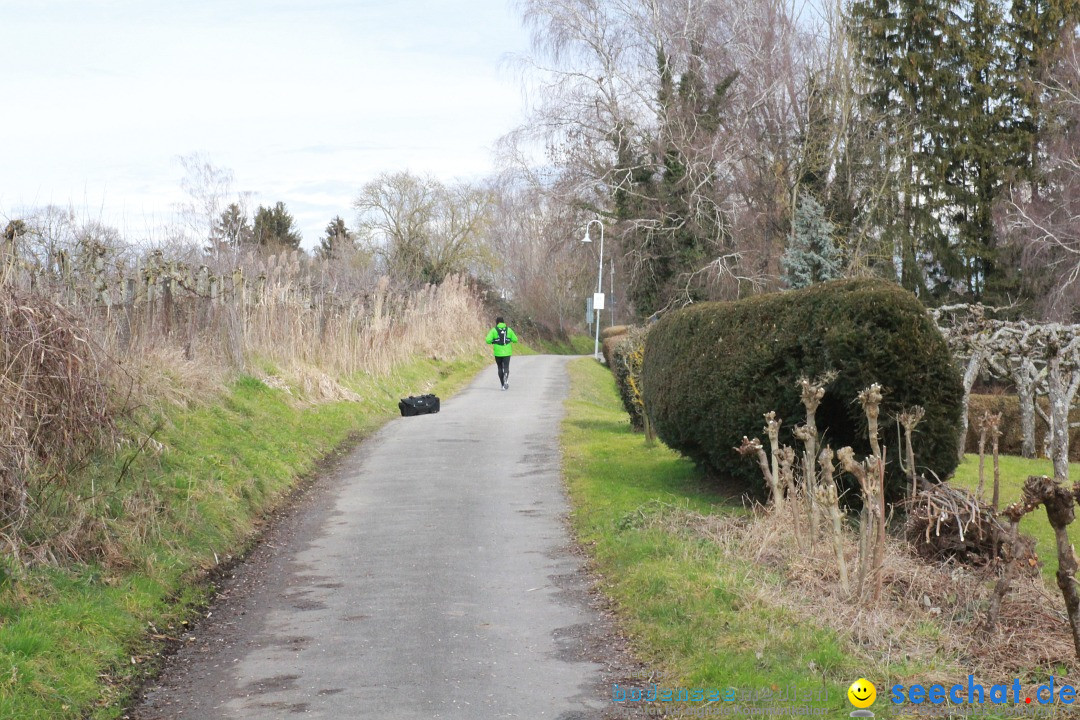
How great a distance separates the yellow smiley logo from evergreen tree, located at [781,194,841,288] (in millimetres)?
29836

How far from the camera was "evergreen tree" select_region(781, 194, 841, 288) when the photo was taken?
34.3 m

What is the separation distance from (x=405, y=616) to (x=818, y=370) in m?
4.75

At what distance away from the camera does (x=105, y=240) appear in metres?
13.6

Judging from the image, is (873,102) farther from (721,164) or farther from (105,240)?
(105,240)

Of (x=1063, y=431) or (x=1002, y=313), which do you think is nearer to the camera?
(x=1063, y=431)

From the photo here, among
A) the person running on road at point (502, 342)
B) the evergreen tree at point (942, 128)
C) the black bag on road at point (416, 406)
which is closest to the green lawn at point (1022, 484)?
the black bag on road at point (416, 406)

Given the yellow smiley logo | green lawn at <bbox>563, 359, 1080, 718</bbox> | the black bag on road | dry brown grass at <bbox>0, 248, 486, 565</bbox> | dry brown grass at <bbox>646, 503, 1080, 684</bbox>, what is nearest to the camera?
the yellow smiley logo

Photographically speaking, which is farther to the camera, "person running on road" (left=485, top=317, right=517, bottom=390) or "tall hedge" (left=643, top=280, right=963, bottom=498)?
"person running on road" (left=485, top=317, right=517, bottom=390)

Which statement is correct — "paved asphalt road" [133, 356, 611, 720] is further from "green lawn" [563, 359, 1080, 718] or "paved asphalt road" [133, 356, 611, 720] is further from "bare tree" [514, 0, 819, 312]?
"bare tree" [514, 0, 819, 312]

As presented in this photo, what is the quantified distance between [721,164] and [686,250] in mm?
3134

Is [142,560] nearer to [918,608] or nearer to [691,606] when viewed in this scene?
[691,606]

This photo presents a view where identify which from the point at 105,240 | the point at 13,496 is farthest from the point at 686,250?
the point at 13,496

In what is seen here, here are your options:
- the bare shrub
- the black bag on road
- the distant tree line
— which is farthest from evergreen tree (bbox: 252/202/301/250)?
the bare shrub

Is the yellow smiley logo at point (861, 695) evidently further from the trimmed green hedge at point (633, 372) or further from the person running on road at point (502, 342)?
the person running on road at point (502, 342)
